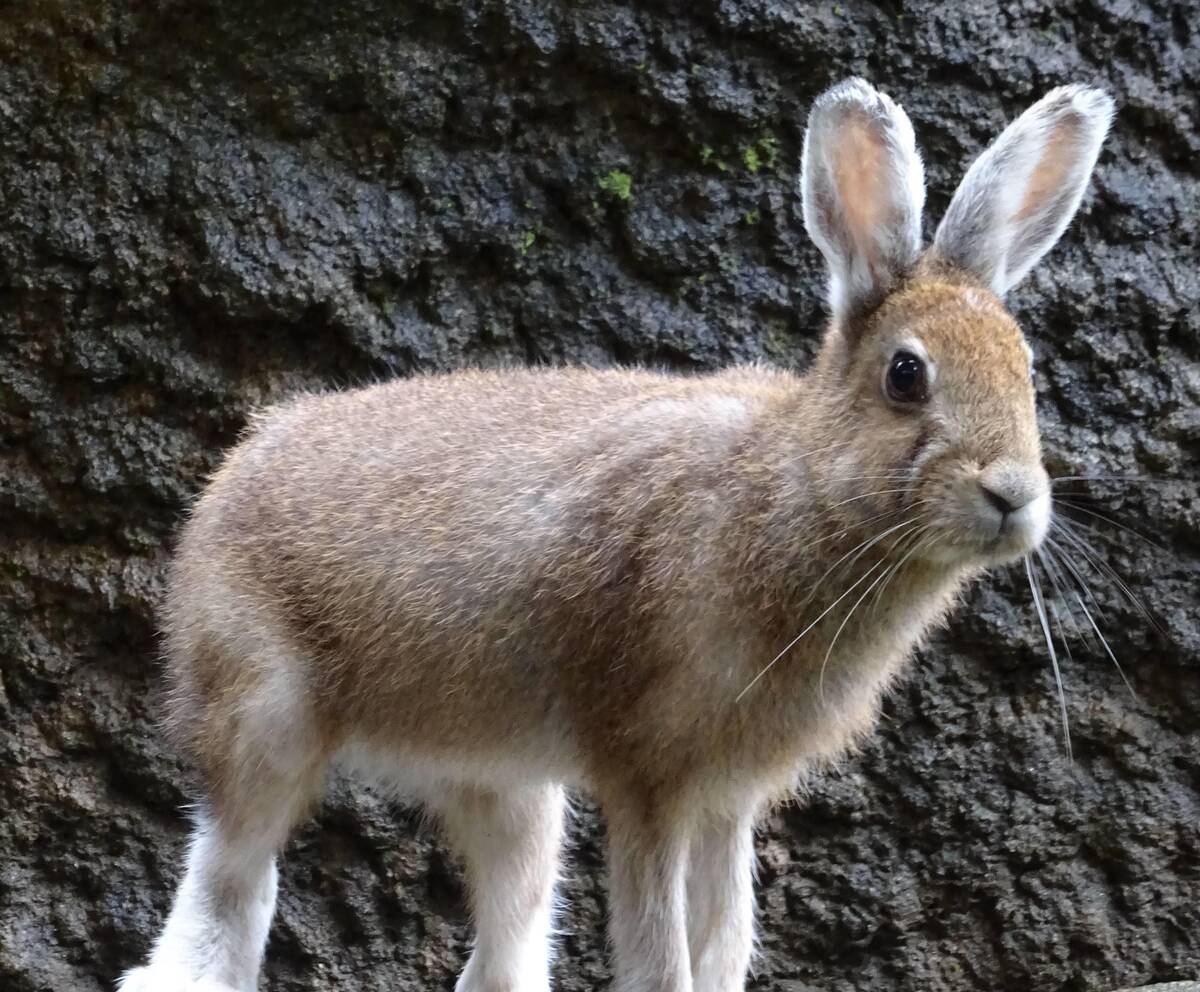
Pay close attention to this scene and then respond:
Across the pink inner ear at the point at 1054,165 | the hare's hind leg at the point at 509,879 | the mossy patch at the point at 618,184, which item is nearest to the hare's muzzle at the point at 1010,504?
the pink inner ear at the point at 1054,165

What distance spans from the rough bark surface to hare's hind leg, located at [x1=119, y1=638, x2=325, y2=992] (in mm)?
894

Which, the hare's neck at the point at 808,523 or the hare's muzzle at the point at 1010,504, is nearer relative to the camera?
the hare's muzzle at the point at 1010,504

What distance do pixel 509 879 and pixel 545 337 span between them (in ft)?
5.31

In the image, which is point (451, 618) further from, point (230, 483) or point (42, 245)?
point (42, 245)

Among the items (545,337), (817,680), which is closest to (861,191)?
(817,680)

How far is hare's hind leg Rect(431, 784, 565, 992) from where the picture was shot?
4.44 meters

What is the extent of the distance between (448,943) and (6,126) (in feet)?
9.11

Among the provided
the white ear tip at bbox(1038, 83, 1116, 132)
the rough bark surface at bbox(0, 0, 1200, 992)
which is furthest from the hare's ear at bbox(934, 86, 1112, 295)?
the rough bark surface at bbox(0, 0, 1200, 992)

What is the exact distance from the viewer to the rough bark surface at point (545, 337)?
485cm

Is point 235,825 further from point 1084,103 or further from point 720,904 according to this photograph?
point 1084,103

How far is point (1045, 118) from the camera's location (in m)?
3.66

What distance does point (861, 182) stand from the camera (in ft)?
11.9

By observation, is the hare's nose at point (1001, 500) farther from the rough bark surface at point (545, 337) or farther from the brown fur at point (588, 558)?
the rough bark surface at point (545, 337)

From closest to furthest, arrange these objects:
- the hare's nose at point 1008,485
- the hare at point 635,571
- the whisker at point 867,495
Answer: the hare's nose at point 1008,485 → the whisker at point 867,495 → the hare at point 635,571
